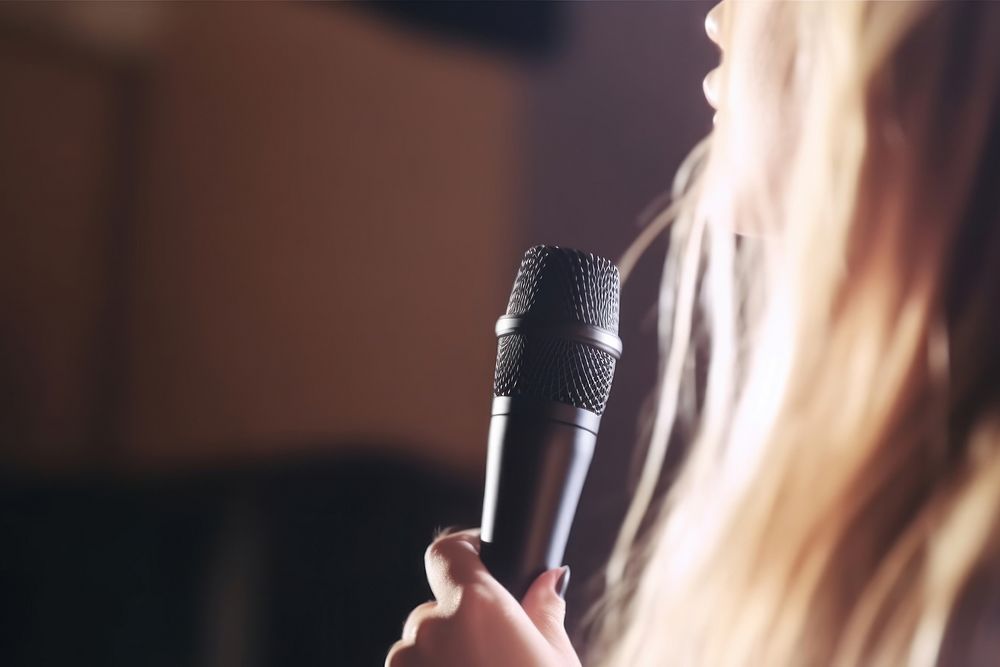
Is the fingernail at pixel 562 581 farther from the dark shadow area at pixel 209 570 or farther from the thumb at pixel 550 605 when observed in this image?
the dark shadow area at pixel 209 570

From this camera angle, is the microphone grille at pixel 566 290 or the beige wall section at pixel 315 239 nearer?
the microphone grille at pixel 566 290

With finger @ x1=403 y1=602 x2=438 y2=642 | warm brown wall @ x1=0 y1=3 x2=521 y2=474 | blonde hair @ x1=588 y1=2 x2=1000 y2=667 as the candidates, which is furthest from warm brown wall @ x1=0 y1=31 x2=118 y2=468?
blonde hair @ x1=588 y1=2 x2=1000 y2=667

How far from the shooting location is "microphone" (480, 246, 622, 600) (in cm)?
69

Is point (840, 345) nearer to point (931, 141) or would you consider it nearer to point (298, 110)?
point (931, 141)

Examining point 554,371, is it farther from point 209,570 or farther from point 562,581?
point 209,570

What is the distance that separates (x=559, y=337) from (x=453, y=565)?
0.19 meters

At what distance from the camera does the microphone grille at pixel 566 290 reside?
0.71 metres

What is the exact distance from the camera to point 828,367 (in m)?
0.85

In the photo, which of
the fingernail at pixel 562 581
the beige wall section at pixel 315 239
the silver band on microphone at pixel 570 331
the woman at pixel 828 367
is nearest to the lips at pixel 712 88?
the woman at pixel 828 367

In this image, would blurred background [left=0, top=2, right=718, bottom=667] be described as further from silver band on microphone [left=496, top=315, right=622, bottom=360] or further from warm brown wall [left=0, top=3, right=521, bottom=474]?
silver band on microphone [left=496, top=315, right=622, bottom=360]

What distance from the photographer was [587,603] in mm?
828

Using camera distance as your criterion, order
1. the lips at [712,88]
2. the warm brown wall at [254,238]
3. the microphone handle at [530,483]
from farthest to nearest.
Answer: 1. the lips at [712,88]
2. the warm brown wall at [254,238]
3. the microphone handle at [530,483]

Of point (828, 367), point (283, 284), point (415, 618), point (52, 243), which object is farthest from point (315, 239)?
point (828, 367)

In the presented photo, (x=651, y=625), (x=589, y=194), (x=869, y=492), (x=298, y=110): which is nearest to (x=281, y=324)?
(x=298, y=110)
